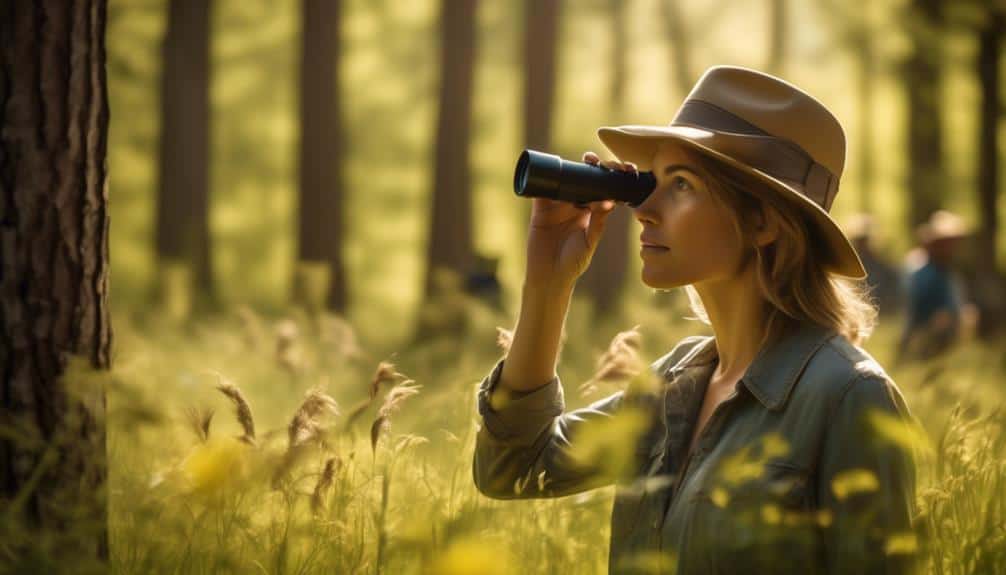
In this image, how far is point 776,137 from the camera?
8.43 ft

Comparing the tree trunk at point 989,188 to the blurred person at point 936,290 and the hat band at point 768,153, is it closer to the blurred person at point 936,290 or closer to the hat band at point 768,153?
the blurred person at point 936,290

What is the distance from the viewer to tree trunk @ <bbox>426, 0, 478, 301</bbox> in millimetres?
12453

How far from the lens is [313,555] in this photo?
2.39 metres

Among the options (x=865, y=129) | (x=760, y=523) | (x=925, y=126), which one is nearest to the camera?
(x=760, y=523)

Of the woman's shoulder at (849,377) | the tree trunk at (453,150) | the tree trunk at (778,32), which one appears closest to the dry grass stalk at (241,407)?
the woman's shoulder at (849,377)

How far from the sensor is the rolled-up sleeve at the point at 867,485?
210 centimetres

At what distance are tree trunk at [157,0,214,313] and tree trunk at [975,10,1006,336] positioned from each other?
8.74 meters

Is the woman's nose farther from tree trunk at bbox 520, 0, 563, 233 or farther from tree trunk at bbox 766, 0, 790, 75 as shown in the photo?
tree trunk at bbox 766, 0, 790, 75

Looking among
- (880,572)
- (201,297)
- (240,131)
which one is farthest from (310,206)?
(880,572)

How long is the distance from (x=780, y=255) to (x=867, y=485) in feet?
2.00

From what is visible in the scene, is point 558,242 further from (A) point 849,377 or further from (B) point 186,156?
(B) point 186,156

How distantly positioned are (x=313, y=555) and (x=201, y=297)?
35.8 feet

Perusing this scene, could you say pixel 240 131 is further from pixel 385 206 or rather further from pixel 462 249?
pixel 462 249

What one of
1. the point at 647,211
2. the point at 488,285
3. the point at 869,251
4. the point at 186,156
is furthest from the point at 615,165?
the point at 186,156
